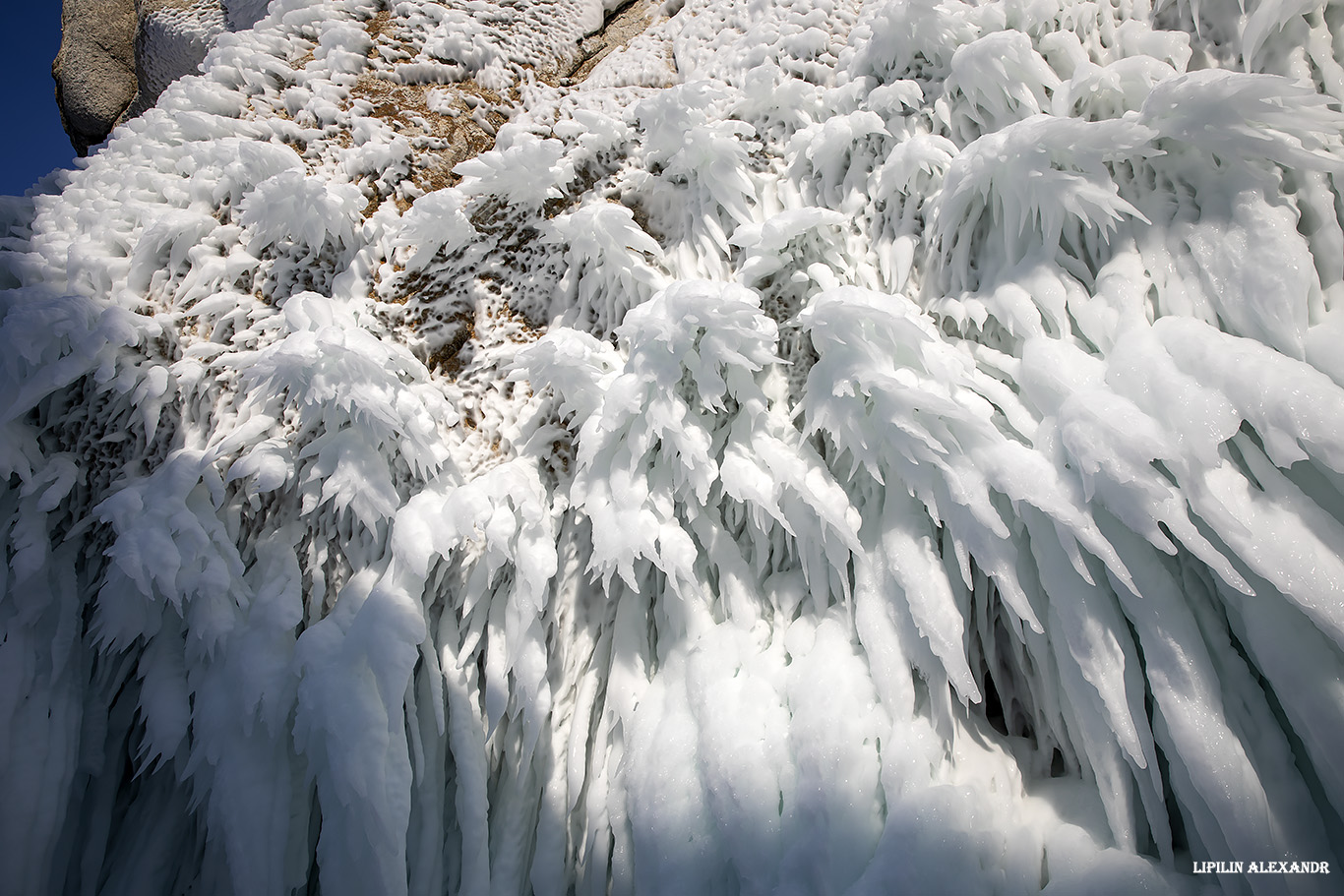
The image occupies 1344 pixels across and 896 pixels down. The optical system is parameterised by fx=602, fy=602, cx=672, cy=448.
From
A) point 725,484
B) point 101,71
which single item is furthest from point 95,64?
point 725,484

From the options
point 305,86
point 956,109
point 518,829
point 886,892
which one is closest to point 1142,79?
point 956,109

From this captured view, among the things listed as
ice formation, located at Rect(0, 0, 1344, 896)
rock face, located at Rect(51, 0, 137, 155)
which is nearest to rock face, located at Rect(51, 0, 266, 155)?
rock face, located at Rect(51, 0, 137, 155)

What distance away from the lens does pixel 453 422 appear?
9.48ft

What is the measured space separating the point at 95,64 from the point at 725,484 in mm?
10457

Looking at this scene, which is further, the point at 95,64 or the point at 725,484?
the point at 95,64

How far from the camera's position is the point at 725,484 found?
2.42 m

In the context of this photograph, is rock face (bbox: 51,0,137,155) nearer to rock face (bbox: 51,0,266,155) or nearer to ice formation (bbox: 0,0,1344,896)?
rock face (bbox: 51,0,266,155)

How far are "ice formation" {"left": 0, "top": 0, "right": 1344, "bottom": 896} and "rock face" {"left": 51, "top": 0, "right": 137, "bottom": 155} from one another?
6319 mm

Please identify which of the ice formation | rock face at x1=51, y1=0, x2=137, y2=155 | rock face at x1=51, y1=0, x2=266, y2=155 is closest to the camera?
the ice formation

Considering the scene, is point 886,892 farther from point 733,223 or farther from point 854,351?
point 733,223

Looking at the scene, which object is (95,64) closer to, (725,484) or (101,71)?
(101,71)

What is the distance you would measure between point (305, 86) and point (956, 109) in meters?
3.77

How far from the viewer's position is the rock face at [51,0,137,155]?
7605mm

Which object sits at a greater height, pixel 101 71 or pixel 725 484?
pixel 101 71
